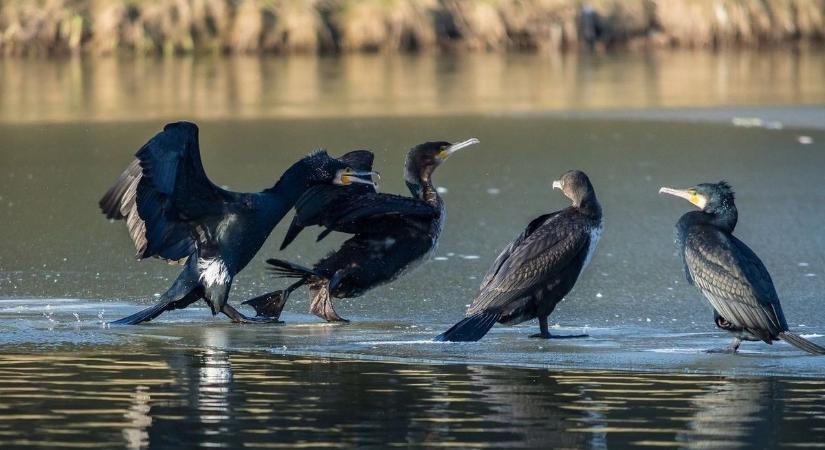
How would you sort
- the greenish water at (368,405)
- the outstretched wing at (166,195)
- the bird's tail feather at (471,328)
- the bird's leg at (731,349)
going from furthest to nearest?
the outstretched wing at (166,195) → the bird's tail feather at (471,328) → the bird's leg at (731,349) → the greenish water at (368,405)

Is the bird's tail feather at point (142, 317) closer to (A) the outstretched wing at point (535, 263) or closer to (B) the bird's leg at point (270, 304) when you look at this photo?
(B) the bird's leg at point (270, 304)

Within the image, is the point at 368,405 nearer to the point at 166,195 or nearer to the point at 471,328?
the point at 471,328

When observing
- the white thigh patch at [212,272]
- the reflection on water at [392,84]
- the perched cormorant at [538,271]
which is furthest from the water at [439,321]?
the reflection on water at [392,84]

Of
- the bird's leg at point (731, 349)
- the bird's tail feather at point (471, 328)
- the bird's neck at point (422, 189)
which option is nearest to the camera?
the bird's leg at point (731, 349)

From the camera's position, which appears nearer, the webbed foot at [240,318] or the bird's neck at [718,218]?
the bird's neck at [718,218]

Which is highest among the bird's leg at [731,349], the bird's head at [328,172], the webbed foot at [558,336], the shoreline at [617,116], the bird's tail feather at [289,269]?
the bird's head at [328,172]

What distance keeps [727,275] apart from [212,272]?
249 cm

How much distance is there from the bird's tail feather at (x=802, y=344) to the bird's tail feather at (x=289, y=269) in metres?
2.35

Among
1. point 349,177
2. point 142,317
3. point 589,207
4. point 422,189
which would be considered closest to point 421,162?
point 422,189

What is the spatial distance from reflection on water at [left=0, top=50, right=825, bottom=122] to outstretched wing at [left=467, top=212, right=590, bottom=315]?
383 inches

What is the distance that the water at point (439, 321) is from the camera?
5.55 m

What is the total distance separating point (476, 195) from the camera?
1148cm

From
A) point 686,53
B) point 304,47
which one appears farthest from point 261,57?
point 686,53

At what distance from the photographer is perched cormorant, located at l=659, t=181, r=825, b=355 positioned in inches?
260
